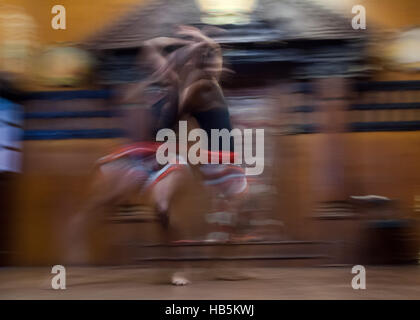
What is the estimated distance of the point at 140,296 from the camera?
488cm

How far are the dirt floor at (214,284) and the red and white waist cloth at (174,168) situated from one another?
0.79 meters

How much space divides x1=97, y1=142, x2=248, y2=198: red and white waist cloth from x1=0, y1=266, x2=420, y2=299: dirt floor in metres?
0.79

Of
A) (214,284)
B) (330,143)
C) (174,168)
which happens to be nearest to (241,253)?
(214,284)

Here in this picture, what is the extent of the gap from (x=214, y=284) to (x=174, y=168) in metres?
1.02

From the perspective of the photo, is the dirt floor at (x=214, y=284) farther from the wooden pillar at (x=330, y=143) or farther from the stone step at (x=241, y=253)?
the wooden pillar at (x=330, y=143)

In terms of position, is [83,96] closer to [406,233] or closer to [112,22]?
[112,22]

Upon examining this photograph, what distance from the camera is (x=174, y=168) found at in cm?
553

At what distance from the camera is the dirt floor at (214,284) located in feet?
16.1

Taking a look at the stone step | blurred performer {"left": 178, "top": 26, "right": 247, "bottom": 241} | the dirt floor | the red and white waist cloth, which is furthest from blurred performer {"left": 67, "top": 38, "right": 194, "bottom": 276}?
the stone step

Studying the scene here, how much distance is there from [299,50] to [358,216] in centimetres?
166

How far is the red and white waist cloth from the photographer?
5.68 m

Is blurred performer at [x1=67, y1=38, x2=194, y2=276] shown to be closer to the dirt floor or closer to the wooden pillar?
the dirt floor

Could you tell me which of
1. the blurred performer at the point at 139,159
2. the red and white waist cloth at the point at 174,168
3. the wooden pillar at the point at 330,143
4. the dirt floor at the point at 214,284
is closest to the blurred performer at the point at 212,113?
the red and white waist cloth at the point at 174,168
